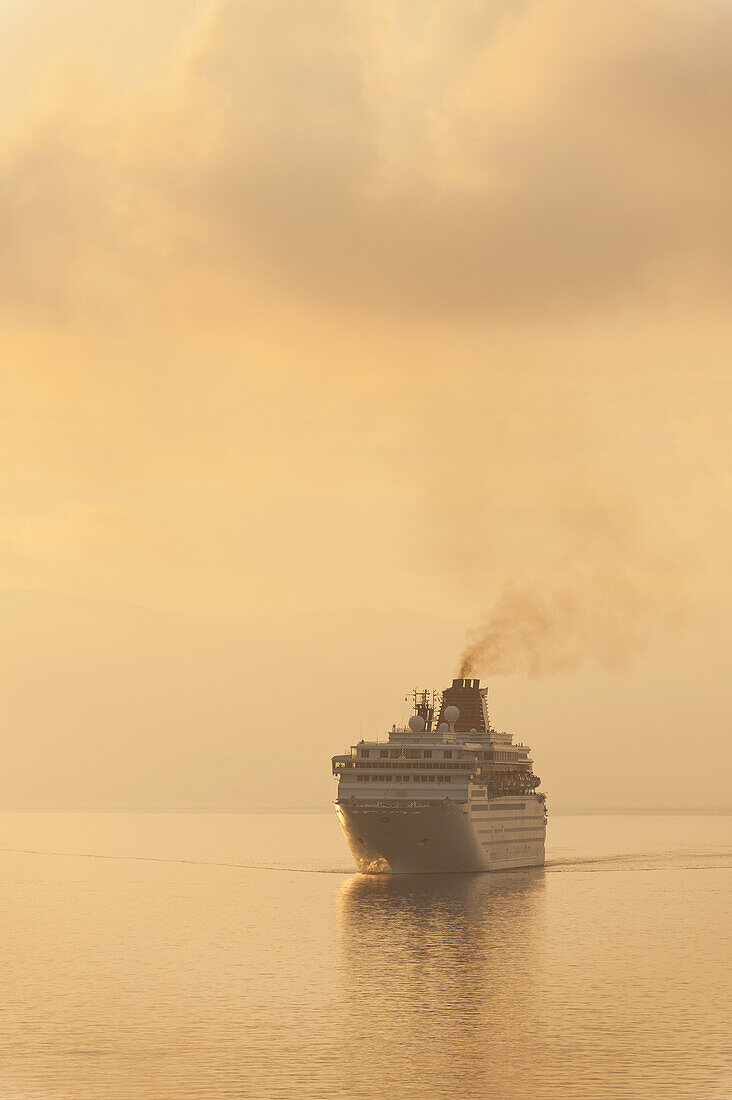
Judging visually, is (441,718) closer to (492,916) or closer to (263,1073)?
(492,916)

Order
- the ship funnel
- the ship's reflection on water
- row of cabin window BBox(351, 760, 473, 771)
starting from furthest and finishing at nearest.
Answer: the ship funnel < row of cabin window BBox(351, 760, 473, 771) < the ship's reflection on water

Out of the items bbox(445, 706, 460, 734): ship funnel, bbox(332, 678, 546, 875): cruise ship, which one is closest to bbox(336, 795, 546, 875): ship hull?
bbox(332, 678, 546, 875): cruise ship

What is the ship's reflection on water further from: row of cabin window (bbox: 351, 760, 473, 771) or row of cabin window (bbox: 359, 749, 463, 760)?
row of cabin window (bbox: 359, 749, 463, 760)

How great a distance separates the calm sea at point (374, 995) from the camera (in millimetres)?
58438

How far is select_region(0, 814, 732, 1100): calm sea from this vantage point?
5844 centimetres

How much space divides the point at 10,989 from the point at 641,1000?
118 feet

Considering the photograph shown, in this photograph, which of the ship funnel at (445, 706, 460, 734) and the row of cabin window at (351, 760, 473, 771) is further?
the ship funnel at (445, 706, 460, 734)

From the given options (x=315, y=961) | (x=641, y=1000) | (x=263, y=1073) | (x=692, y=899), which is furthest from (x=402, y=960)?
(x=692, y=899)

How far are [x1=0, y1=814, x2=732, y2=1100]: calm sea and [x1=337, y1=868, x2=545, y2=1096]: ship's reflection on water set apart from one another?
218mm

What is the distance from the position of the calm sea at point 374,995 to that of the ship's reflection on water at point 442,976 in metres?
0.22

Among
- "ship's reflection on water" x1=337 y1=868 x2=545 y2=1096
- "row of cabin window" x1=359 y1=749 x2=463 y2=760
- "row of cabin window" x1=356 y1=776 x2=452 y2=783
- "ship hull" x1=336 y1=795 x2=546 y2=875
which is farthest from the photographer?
"row of cabin window" x1=359 y1=749 x2=463 y2=760

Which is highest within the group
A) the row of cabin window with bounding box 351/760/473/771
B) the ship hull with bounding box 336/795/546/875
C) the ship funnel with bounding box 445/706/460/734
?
the ship funnel with bounding box 445/706/460/734

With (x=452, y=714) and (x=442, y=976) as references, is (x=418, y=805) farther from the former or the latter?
(x=442, y=976)

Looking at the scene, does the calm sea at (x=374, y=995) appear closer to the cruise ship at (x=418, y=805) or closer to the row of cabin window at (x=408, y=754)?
the cruise ship at (x=418, y=805)
